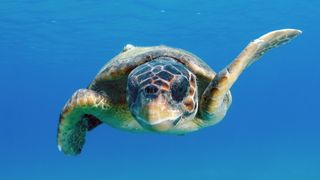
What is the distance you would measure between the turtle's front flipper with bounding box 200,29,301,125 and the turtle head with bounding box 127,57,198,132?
31 cm

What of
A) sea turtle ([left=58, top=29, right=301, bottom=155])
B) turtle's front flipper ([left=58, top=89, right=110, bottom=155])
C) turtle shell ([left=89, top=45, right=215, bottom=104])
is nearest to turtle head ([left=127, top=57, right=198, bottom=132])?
sea turtle ([left=58, top=29, right=301, bottom=155])

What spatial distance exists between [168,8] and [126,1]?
3.13 meters

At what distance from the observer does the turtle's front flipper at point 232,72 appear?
4.56 meters

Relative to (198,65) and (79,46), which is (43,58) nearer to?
(79,46)

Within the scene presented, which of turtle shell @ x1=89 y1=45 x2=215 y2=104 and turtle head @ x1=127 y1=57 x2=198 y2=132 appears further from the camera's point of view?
turtle shell @ x1=89 y1=45 x2=215 y2=104

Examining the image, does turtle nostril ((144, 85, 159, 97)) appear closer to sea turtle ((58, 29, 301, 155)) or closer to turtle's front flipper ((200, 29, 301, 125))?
sea turtle ((58, 29, 301, 155))

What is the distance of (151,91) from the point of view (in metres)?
3.79

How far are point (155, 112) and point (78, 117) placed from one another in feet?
6.39

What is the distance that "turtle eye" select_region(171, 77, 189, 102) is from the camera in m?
4.00

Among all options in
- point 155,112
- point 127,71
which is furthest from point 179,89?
point 127,71

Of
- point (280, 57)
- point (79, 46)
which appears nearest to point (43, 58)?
point (79, 46)

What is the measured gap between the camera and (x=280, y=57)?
57.0m

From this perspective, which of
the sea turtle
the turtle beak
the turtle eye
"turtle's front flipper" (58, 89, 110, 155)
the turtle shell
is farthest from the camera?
the turtle shell

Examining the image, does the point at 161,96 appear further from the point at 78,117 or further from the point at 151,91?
the point at 78,117
